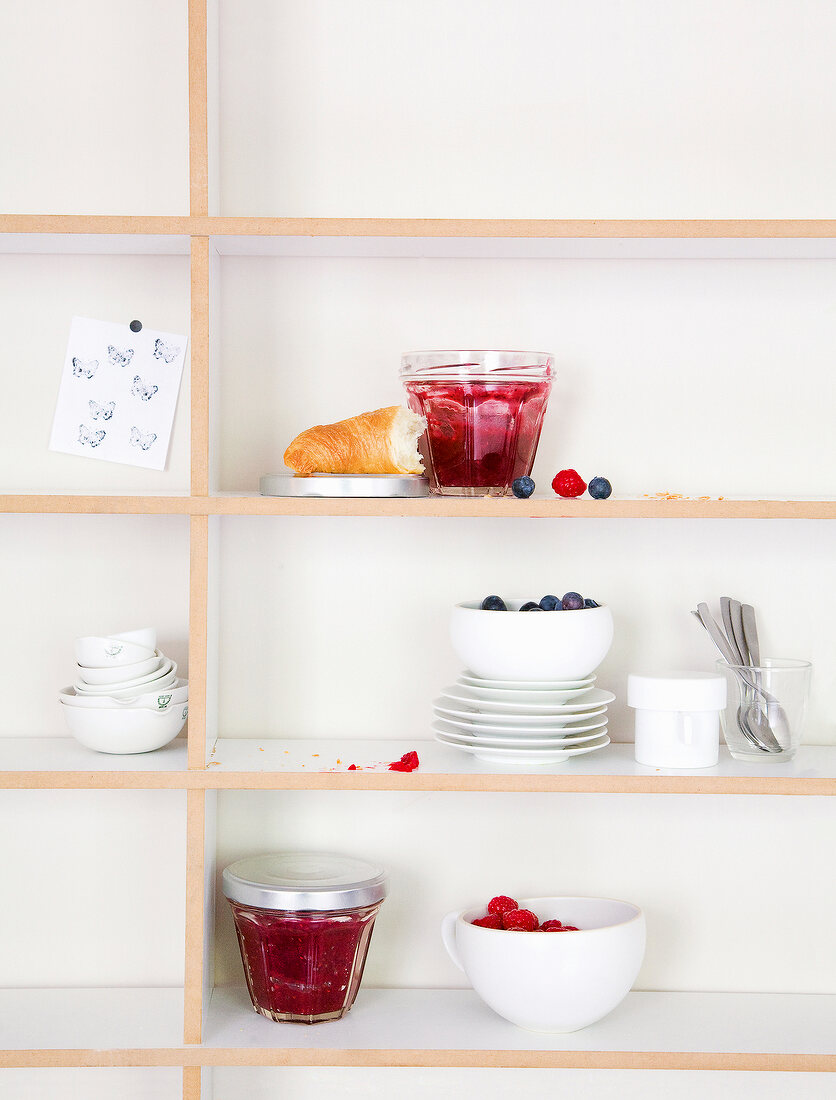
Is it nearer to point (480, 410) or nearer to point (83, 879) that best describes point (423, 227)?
point (480, 410)

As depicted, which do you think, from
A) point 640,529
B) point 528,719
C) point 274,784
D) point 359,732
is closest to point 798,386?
point 640,529

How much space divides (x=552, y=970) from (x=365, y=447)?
718 millimetres

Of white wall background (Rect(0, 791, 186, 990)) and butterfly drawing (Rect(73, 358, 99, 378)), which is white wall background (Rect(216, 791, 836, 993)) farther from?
butterfly drawing (Rect(73, 358, 99, 378))

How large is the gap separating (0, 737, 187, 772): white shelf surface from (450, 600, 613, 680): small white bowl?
0.42 meters

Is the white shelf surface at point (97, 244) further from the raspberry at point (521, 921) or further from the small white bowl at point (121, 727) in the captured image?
the raspberry at point (521, 921)

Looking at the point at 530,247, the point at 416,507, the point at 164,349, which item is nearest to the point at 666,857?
the point at 416,507

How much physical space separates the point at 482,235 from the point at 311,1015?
3.47ft

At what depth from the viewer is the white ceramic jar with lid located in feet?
4.73

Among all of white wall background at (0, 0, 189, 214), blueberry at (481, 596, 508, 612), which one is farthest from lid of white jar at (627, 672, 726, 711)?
white wall background at (0, 0, 189, 214)

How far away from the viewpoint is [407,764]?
1.44 m

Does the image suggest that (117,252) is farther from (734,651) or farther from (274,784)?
(734,651)

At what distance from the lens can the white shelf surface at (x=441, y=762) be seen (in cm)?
142

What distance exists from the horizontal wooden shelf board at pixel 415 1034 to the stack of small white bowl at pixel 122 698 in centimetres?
39

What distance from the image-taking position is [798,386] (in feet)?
5.38
